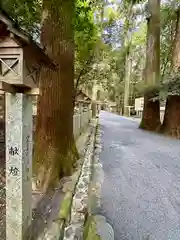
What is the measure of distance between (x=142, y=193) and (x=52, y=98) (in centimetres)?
270

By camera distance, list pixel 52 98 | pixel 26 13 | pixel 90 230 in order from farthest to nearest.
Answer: pixel 26 13, pixel 52 98, pixel 90 230

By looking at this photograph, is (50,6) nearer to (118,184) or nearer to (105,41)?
(118,184)

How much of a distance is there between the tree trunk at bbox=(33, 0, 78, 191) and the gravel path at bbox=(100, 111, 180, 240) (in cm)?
130

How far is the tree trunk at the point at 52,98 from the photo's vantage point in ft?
15.9

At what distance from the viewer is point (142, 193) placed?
421 cm

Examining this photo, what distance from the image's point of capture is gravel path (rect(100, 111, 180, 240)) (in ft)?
10.2

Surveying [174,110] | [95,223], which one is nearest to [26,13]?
[95,223]

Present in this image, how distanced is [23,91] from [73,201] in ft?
6.43

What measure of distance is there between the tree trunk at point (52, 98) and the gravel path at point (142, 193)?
130cm

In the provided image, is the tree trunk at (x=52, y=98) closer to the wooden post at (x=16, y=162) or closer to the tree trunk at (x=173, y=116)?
the wooden post at (x=16, y=162)

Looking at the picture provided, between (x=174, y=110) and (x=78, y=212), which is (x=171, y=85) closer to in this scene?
(x=174, y=110)

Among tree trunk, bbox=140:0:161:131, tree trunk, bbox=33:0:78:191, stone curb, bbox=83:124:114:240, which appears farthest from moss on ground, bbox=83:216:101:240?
tree trunk, bbox=140:0:161:131

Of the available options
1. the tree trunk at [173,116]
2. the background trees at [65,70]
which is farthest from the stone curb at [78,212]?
the tree trunk at [173,116]

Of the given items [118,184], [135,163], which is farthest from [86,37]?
[118,184]
